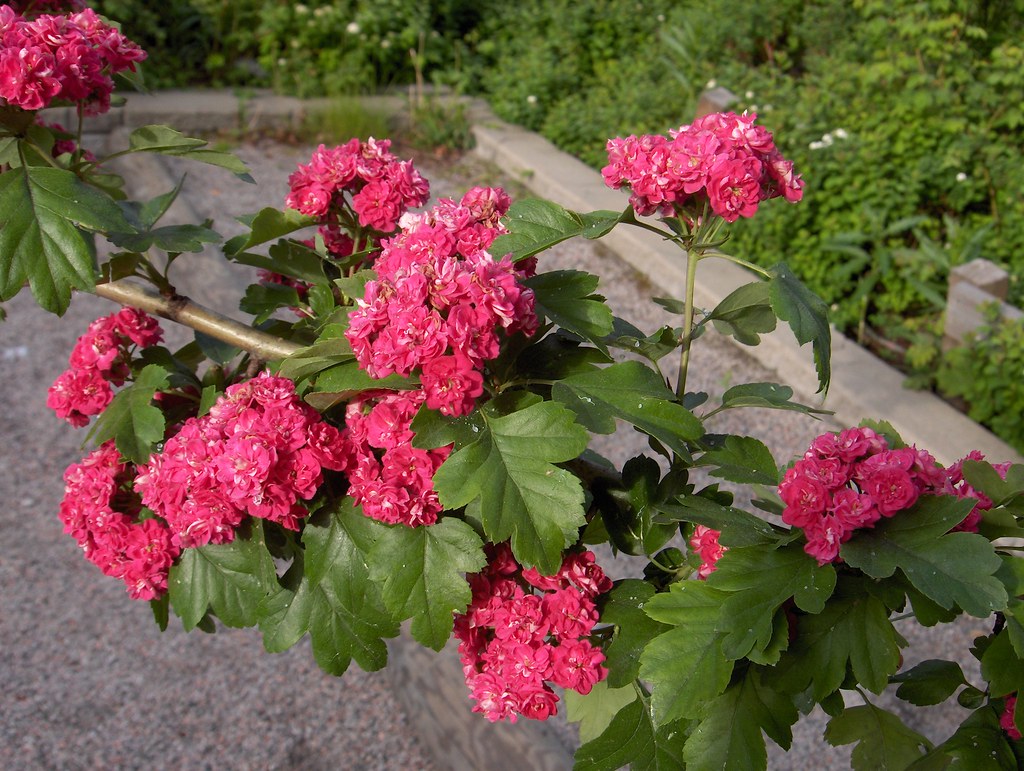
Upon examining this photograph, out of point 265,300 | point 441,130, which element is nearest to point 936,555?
point 265,300

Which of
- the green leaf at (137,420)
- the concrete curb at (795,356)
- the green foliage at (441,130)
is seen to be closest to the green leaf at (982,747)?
the green leaf at (137,420)

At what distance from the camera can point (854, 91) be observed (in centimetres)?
579

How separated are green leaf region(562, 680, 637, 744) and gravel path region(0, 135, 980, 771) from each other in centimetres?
168

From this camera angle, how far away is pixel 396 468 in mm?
1149

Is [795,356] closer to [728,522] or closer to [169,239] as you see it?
[169,239]

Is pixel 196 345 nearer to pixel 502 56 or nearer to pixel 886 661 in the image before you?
pixel 886 661

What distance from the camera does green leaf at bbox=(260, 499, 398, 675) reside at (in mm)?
1224

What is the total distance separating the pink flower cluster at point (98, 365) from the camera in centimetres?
162

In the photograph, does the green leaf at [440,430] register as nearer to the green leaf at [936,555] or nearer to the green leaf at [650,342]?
the green leaf at [650,342]

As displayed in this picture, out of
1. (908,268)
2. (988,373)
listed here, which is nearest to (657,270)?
(908,268)

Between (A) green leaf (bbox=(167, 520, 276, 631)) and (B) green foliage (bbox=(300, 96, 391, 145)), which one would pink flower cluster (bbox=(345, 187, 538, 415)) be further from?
(B) green foliage (bbox=(300, 96, 391, 145))

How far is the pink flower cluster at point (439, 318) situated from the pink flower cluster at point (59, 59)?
0.54 m

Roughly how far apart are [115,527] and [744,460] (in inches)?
35.1

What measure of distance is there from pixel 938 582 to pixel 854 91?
5.41 meters
